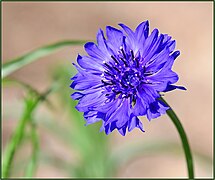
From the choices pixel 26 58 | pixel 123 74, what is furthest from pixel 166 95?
pixel 123 74

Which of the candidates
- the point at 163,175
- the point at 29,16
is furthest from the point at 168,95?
the point at 29,16

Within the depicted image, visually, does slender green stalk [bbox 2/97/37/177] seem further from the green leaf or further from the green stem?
the green stem

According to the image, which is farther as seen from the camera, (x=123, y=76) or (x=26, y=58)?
(x=26, y=58)

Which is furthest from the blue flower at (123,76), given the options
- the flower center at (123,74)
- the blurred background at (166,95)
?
the blurred background at (166,95)

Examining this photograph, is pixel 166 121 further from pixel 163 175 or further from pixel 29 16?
pixel 29 16

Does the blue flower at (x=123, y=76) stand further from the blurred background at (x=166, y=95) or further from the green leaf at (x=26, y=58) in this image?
the blurred background at (x=166, y=95)

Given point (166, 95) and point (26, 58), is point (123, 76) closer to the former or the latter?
point (26, 58)

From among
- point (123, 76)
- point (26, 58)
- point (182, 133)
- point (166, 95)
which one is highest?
point (166, 95)
